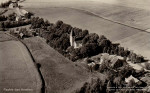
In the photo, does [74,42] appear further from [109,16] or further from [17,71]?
[109,16]

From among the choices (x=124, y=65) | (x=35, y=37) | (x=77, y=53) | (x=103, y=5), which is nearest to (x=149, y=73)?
(x=124, y=65)

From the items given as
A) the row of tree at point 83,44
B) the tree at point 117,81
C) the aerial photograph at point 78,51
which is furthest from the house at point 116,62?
the tree at point 117,81

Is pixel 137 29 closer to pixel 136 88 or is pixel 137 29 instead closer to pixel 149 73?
pixel 149 73

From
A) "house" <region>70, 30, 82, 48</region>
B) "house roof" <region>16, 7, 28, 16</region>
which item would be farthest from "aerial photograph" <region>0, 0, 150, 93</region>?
"house roof" <region>16, 7, 28, 16</region>

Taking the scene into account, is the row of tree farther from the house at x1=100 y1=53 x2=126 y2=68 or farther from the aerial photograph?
the house at x1=100 y1=53 x2=126 y2=68

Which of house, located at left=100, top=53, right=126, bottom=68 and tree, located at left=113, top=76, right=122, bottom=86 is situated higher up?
house, located at left=100, top=53, right=126, bottom=68

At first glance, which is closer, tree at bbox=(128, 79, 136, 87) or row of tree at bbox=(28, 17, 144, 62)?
tree at bbox=(128, 79, 136, 87)

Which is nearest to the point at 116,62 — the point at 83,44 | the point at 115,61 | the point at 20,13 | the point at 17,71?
the point at 115,61
